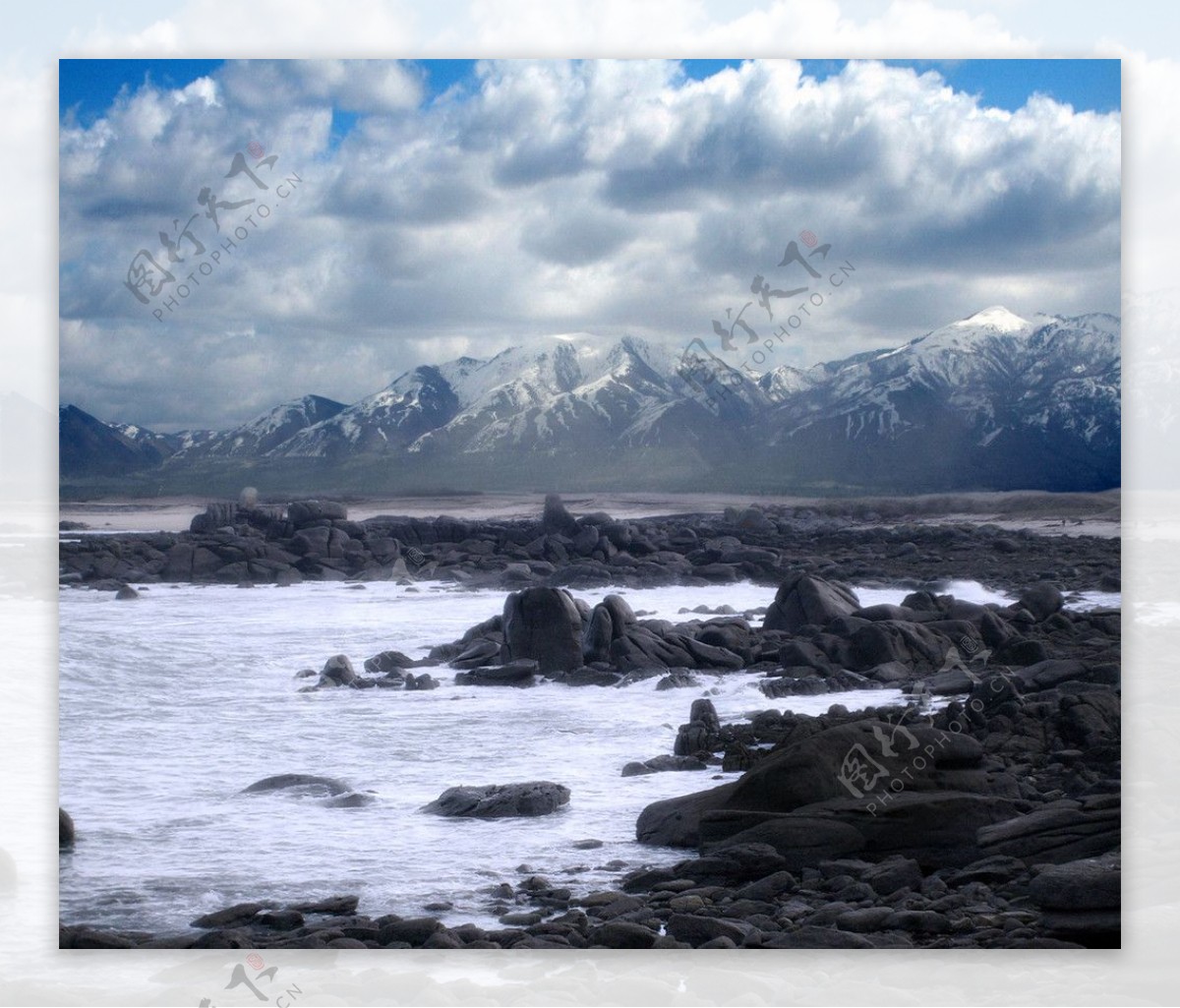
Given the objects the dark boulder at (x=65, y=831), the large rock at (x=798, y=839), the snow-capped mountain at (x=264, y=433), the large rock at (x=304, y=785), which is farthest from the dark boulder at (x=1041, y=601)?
the dark boulder at (x=65, y=831)

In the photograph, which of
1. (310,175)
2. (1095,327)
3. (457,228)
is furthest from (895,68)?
(310,175)

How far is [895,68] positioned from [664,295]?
5.17 ft

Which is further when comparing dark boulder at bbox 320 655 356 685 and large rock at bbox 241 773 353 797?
dark boulder at bbox 320 655 356 685

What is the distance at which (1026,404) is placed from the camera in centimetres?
586

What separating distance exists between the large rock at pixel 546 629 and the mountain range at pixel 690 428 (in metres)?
0.59

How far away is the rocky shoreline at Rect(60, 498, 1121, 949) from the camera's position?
17.0 feet

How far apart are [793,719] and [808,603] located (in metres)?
0.62

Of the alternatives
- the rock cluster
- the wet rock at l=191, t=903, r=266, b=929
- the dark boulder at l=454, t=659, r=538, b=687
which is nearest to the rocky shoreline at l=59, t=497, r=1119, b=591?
the rock cluster

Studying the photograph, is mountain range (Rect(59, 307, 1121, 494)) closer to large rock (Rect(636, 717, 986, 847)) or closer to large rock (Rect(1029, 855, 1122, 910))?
large rock (Rect(636, 717, 986, 847))

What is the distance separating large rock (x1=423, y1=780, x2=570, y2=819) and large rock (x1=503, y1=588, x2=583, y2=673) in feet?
2.26

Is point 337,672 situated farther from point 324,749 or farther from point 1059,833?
point 1059,833

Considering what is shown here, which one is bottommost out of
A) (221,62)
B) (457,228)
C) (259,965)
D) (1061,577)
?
(259,965)

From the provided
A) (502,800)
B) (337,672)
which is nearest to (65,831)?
(337,672)

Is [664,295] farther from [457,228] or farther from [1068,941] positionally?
[1068,941]
